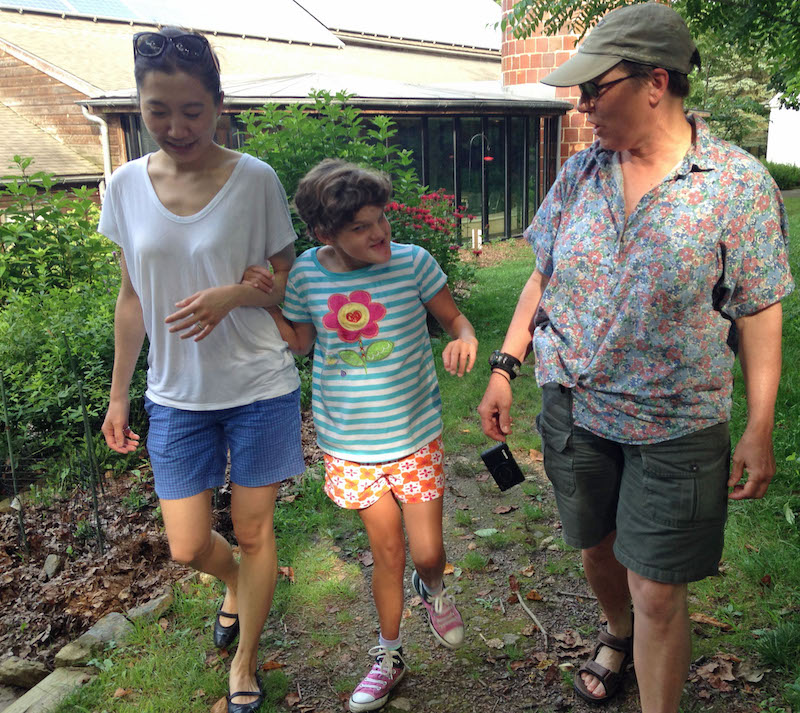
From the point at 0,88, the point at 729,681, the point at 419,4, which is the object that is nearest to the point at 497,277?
the point at 729,681

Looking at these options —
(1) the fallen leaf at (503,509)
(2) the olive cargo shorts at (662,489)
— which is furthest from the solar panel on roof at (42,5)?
(2) the olive cargo shorts at (662,489)

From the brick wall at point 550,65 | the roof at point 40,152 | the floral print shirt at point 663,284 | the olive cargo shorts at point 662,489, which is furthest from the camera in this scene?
the roof at point 40,152

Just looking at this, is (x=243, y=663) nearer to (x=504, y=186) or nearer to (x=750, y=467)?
(x=750, y=467)

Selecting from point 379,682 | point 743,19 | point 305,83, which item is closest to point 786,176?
point 305,83

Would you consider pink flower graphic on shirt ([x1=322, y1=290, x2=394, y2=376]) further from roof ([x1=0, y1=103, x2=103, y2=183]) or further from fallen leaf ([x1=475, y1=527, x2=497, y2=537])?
roof ([x1=0, y1=103, x2=103, y2=183])

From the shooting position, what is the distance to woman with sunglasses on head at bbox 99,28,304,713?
2377 mm

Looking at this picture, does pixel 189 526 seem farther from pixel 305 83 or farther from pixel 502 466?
pixel 305 83

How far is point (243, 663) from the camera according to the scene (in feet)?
9.39

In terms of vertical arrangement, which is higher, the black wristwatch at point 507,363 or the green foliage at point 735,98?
the green foliage at point 735,98

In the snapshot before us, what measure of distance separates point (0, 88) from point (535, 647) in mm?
23490

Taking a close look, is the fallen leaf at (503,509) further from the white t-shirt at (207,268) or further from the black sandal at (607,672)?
the white t-shirt at (207,268)

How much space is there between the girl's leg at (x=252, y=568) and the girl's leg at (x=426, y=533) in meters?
0.50

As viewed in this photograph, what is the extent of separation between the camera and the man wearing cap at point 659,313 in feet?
6.65

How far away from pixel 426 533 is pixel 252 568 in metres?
0.66
